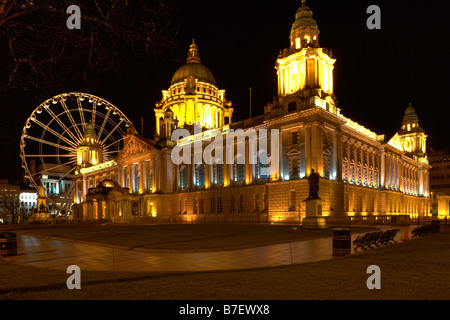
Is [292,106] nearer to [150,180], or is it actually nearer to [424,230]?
[424,230]

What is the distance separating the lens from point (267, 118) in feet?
187

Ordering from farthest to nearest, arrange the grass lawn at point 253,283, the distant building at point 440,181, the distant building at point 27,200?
the distant building at point 27,200
the distant building at point 440,181
the grass lawn at point 253,283

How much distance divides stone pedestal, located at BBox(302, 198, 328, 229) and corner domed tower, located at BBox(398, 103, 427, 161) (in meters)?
70.3

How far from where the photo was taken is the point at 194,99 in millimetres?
90312

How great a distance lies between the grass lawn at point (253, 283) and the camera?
8.88m

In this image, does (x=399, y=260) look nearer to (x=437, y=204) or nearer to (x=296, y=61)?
(x=296, y=61)

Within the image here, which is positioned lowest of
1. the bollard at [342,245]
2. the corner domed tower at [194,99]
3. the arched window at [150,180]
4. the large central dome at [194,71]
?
the bollard at [342,245]

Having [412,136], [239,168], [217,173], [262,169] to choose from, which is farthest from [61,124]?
[412,136]

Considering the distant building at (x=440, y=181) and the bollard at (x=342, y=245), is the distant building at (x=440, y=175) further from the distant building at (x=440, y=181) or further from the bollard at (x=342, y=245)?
the bollard at (x=342, y=245)

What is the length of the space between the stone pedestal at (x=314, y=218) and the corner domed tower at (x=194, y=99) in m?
53.1

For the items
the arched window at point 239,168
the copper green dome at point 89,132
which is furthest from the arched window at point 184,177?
the copper green dome at point 89,132

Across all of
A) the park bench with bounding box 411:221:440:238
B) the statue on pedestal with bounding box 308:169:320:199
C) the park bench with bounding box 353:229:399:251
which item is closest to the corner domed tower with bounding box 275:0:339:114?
the statue on pedestal with bounding box 308:169:320:199

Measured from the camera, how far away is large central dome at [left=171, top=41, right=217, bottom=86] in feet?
323

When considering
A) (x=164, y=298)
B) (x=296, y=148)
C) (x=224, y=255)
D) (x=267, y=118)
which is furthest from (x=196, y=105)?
(x=164, y=298)
